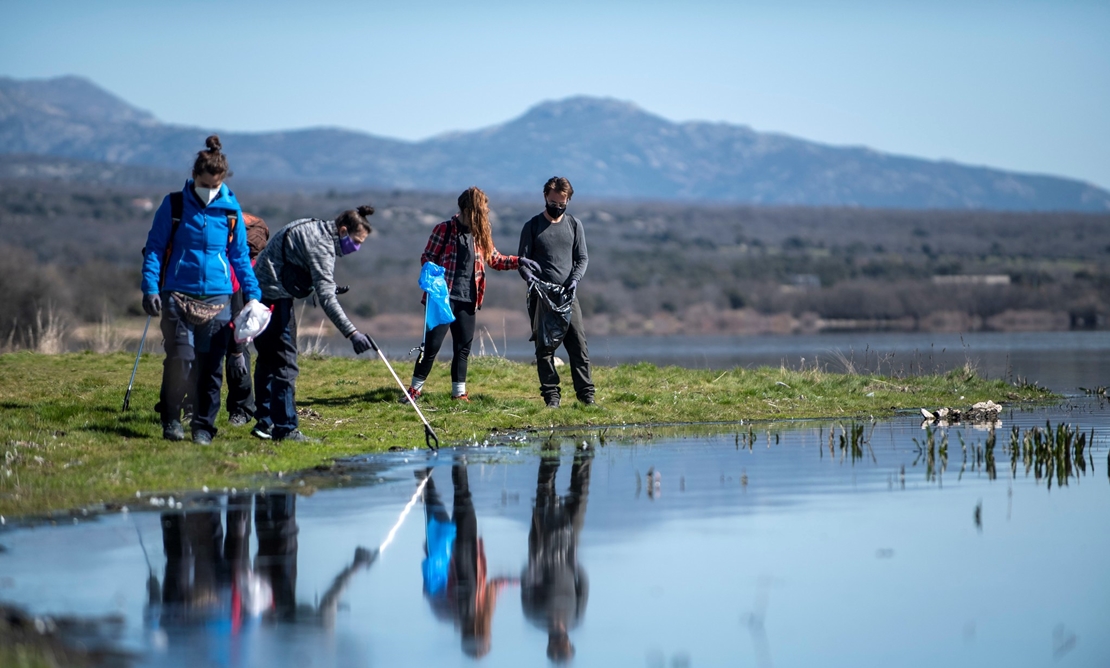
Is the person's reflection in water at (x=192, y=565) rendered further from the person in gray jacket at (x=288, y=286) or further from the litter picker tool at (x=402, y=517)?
the person in gray jacket at (x=288, y=286)

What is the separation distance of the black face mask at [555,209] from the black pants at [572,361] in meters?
0.93

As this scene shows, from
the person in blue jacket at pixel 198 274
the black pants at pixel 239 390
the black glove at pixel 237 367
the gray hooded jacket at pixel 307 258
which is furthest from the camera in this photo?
the black pants at pixel 239 390

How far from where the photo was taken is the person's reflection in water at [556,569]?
594 cm

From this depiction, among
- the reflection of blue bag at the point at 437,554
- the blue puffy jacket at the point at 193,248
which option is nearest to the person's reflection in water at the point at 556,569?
the reflection of blue bag at the point at 437,554

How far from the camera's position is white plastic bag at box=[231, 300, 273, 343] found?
429 inches

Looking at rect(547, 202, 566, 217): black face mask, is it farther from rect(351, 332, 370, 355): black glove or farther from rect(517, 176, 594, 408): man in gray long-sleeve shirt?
rect(351, 332, 370, 355): black glove

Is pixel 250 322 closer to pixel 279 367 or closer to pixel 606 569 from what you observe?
pixel 279 367

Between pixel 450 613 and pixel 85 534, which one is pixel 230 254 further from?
pixel 450 613

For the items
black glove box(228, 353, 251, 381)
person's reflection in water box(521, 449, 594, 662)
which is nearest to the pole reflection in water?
person's reflection in water box(521, 449, 594, 662)

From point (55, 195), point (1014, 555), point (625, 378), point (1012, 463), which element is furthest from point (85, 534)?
point (55, 195)

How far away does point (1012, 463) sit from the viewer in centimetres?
1070

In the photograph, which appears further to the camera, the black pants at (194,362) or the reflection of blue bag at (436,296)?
the reflection of blue bag at (436,296)

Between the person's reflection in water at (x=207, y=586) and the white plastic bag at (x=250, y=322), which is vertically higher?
the white plastic bag at (x=250, y=322)

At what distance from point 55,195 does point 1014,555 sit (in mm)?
136120
